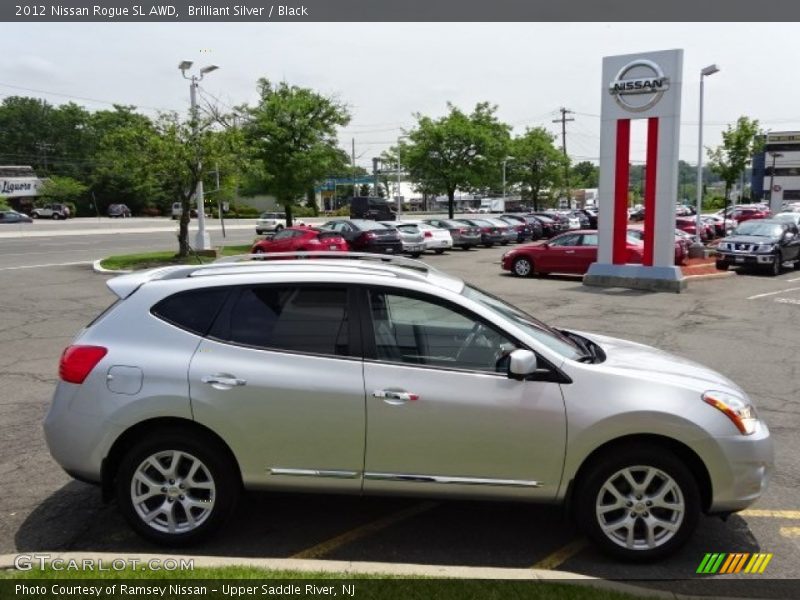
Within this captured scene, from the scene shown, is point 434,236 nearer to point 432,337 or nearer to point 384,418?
point 432,337

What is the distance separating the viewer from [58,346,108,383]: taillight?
405 centimetres

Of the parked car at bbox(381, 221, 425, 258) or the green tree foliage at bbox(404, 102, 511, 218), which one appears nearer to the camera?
the parked car at bbox(381, 221, 425, 258)

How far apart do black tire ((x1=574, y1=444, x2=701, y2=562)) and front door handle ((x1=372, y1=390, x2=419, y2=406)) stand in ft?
3.57

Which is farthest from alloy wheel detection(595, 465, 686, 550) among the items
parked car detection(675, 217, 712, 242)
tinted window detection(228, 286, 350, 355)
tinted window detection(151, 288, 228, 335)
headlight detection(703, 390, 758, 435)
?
parked car detection(675, 217, 712, 242)

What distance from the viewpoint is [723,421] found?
3857 mm

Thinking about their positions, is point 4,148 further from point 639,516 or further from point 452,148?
point 639,516

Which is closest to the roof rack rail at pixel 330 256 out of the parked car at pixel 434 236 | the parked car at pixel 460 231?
the parked car at pixel 434 236

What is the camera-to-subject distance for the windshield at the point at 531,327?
166 inches

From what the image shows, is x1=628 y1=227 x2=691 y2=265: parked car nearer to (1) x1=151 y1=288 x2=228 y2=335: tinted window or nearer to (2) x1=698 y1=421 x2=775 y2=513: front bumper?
(2) x1=698 y1=421 x2=775 y2=513: front bumper

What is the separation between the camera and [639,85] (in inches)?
696

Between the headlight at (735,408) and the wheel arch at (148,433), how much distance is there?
110 inches

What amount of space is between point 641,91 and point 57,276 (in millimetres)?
17364

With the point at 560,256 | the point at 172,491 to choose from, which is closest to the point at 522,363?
the point at 172,491

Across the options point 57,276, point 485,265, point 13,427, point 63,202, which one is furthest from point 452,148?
point 63,202
